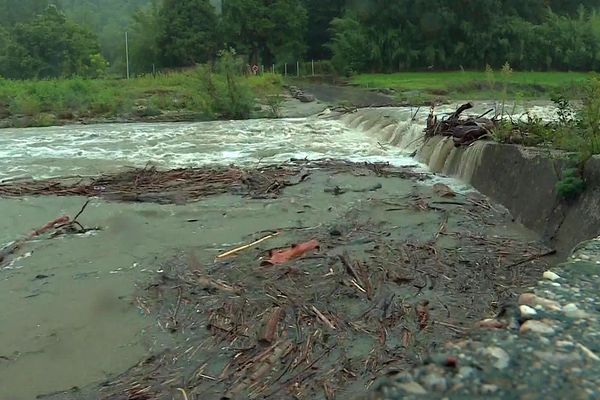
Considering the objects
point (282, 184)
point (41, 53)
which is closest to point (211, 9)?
point (41, 53)

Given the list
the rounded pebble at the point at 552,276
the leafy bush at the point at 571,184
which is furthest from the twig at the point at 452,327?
the leafy bush at the point at 571,184

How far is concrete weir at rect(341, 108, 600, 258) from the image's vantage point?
6.73 meters

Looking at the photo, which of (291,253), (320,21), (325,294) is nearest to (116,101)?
(291,253)

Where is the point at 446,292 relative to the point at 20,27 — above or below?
below

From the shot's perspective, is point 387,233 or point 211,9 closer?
point 387,233

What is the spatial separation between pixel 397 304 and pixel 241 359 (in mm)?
1572

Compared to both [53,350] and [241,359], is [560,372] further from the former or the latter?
[53,350]

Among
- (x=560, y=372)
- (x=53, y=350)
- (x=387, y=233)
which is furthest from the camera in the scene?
(x=387, y=233)

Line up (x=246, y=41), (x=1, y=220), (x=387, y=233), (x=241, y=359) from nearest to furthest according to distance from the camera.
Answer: (x=241, y=359)
(x=387, y=233)
(x=1, y=220)
(x=246, y=41)

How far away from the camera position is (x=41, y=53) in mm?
48750

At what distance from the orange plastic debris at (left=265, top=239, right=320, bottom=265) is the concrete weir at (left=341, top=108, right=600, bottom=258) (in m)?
2.62

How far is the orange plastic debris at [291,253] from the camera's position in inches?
258

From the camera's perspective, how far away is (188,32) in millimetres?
46688

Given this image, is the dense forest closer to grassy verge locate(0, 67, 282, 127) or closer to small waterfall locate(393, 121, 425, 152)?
grassy verge locate(0, 67, 282, 127)
